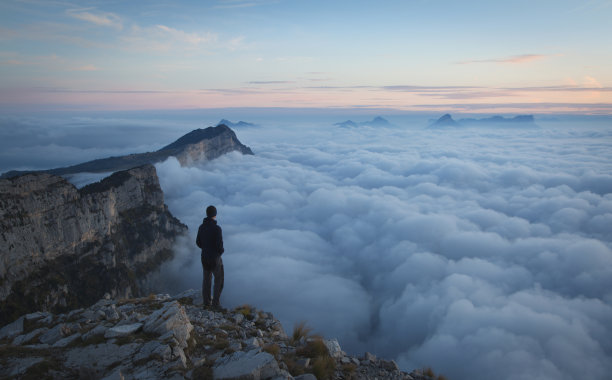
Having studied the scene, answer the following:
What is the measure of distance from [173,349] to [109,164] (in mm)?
149427

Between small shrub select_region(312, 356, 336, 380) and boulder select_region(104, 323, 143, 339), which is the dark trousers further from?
small shrub select_region(312, 356, 336, 380)

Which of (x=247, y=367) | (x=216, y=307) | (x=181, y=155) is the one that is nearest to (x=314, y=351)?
(x=247, y=367)

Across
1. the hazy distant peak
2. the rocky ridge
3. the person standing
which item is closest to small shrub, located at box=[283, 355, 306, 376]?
the rocky ridge

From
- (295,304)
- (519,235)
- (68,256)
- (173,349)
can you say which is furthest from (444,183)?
(173,349)

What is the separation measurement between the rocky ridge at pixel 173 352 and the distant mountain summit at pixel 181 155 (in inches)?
4810

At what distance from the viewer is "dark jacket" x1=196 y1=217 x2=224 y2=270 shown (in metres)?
10.9

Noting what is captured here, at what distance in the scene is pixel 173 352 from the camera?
6.95 metres

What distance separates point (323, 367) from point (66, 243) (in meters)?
44.4

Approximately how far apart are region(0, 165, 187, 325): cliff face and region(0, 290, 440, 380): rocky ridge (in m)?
28.0

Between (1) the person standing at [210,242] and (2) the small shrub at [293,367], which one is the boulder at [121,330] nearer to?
(1) the person standing at [210,242]

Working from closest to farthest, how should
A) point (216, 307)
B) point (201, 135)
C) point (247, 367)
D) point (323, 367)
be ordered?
point (247, 367) → point (323, 367) → point (216, 307) → point (201, 135)

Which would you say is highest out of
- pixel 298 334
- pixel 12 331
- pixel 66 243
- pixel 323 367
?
pixel 323 367

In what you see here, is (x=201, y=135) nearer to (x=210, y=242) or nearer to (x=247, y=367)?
(x=210, y=242)

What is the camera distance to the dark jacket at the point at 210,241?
35.7 feet
